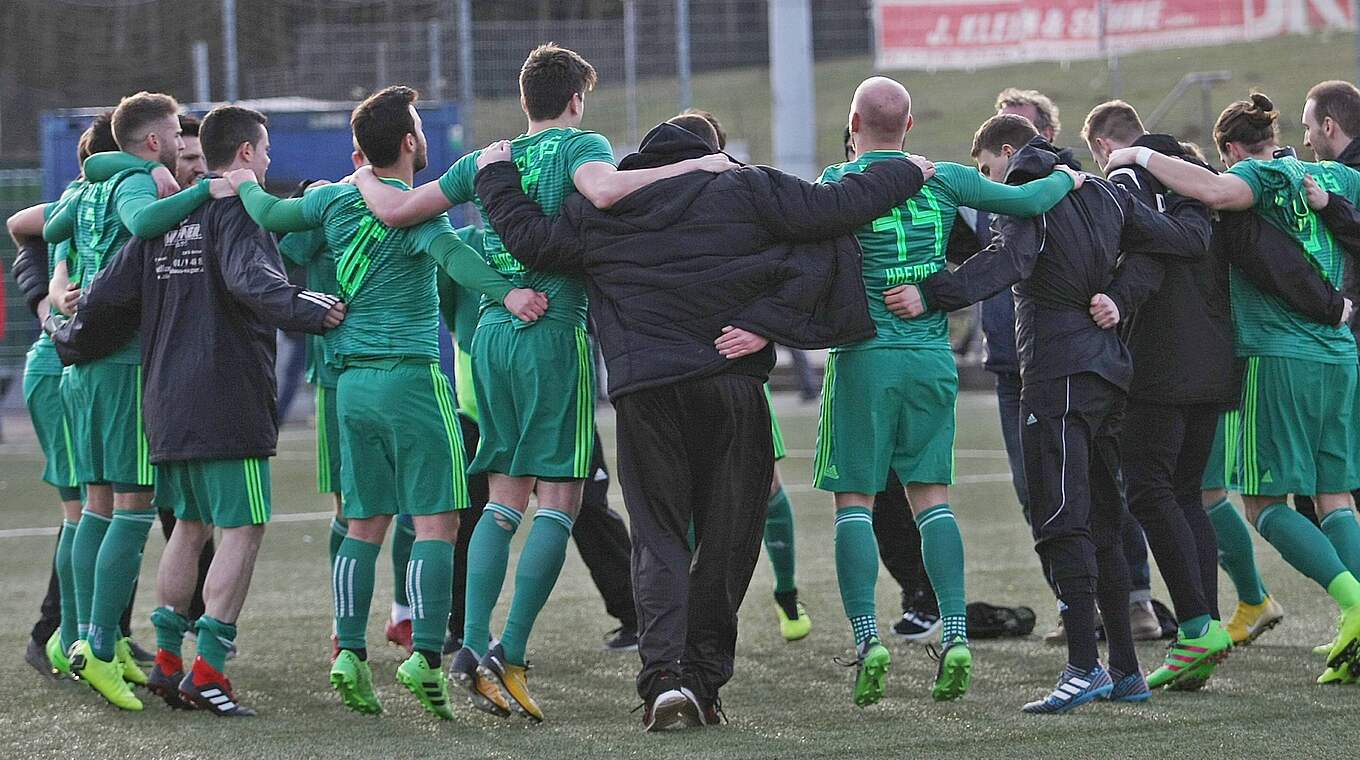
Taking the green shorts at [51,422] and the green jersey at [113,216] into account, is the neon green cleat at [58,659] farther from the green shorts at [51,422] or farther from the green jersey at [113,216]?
the green jersey at [113,216]

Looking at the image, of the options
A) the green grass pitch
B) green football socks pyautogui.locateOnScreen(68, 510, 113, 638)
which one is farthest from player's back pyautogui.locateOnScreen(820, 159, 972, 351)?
green football socks pyautogui.locateOnScreen(68, 510, 113, 638)

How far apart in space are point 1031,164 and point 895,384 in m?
0.80

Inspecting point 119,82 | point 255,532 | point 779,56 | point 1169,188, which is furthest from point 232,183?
point 119,82

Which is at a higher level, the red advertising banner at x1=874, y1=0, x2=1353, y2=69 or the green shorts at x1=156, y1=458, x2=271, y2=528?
the red advertising banner at x1=874, y1=0, x2=1353, y2=69

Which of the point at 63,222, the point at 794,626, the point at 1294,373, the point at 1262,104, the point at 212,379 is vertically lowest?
the point at 794,626

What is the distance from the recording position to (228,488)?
17.0 feet

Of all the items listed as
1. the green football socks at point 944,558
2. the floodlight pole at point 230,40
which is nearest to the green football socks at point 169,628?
the green football socks at point 944,558

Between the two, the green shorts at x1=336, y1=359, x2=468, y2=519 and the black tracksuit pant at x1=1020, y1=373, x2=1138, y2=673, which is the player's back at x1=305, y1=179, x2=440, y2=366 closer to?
the green shorts at x1=336, y1=359, x2=468, y2=519

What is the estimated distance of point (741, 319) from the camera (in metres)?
4.74

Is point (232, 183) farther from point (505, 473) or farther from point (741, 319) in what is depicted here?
point (741, 319)

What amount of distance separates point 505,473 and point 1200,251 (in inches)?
90.5

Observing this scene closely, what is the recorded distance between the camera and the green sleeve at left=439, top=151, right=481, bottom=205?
4.93 metres

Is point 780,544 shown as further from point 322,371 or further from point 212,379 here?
point 212,379

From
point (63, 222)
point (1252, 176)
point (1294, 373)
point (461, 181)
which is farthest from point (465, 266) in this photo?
point (1294, 373)
